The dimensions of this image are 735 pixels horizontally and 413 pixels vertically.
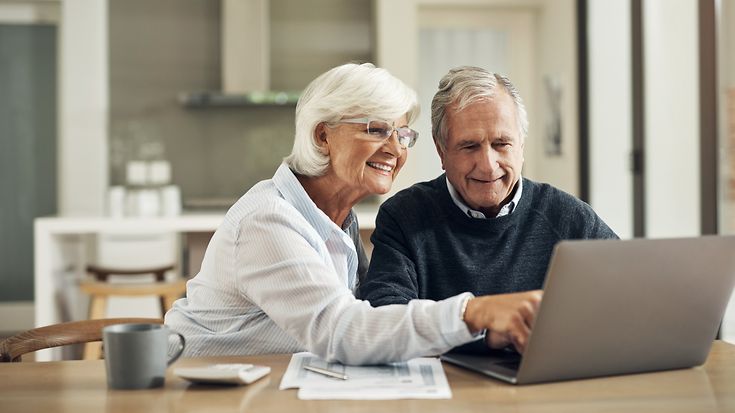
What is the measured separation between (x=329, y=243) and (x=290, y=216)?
0.76 ft

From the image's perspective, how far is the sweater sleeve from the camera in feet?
5.67

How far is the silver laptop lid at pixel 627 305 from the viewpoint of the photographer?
1259 mm

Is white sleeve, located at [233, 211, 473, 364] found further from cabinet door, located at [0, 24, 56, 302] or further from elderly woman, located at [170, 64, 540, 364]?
cabinet door, located at [0, 24, 56, 302]

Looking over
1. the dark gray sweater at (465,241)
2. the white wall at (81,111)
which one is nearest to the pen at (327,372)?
the dark gray sweater at (465,241)

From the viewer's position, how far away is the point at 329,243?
1827mm

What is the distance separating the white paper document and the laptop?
0.09 meters

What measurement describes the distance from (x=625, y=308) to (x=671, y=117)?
3622mm

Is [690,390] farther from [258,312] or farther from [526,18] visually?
[526,18]

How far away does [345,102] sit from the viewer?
1.75 m

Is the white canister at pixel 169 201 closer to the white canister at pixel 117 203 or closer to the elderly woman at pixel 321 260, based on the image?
the white canister at pixel 117 203

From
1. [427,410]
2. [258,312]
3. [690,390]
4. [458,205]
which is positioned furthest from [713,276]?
[258,312]

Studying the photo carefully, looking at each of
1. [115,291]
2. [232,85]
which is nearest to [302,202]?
[115,291]

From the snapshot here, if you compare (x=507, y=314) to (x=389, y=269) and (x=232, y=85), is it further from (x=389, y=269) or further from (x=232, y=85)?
(x=232, y=85)

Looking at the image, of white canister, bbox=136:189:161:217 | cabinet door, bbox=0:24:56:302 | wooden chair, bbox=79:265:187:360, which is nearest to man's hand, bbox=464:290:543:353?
wooden chair, bbox=79:265:187:360
